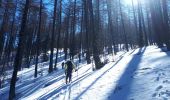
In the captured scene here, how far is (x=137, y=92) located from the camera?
919 cm

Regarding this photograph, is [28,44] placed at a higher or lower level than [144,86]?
higher

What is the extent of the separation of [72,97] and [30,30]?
119ft

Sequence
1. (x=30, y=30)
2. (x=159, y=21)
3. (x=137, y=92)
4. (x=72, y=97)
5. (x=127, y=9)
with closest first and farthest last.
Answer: (x=137, y=92), (x=72, y=97), (x=159, y=21), (x=30, y=30), (x=127, y=9)

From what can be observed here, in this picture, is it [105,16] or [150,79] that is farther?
[105,16]

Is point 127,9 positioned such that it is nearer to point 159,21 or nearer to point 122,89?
point 159,21

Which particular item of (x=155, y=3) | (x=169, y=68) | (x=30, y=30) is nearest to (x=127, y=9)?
(x=30, y=30)

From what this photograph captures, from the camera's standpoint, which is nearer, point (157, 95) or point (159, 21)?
point (157, 95)

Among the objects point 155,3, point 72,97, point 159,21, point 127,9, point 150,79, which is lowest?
point 72,97

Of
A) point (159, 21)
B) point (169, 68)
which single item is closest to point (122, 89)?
point (169, 68)

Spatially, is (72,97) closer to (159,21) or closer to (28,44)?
(159,21)

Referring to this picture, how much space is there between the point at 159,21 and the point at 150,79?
10.6 metres

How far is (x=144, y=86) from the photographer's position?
9.60m

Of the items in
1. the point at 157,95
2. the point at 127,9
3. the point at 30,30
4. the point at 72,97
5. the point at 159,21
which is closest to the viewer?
the point at 157,95

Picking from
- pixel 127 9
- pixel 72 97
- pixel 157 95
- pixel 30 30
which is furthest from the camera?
pixel 127 9
